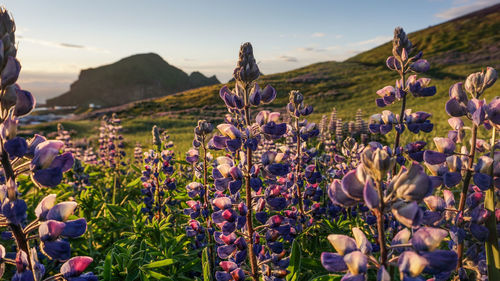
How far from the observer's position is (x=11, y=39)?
4.35 ft

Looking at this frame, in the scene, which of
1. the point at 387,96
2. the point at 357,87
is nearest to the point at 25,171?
the point at 387,96

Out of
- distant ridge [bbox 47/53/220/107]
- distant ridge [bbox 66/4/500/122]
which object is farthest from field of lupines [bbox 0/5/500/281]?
distant ridge [bbox 47/53/220/107]

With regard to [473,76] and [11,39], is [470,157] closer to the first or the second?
[473,76]

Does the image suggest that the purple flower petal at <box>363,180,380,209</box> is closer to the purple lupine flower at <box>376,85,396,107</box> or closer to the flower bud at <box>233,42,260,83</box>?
the flower bud at <box>233,42,260,83</box>

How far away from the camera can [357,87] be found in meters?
39.4

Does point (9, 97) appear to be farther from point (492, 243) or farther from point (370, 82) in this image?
point (370, 82)

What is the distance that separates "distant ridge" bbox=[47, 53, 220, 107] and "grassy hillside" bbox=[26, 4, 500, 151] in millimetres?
118051

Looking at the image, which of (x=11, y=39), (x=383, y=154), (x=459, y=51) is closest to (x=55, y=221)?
(x=11, y=39)

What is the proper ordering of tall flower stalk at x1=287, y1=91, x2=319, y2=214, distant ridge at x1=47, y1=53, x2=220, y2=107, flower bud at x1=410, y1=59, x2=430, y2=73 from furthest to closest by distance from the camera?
distant ridge at x1=47, y1=53, x2=220, y2=107 → tall flower stalk at x1=287, y1=91, x2=319, y2=214 → flower bud at x1=410, y1=59, x2=430, y2=73

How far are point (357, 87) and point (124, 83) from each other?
157161 mm

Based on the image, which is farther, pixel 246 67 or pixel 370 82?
pixel 370 82

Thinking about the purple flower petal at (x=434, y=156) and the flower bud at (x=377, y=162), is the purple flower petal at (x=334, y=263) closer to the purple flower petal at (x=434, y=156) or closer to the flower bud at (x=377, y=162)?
the flower bud at (x=377, y=162)

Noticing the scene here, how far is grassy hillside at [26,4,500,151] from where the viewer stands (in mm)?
24659

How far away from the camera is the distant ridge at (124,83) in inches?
6580
